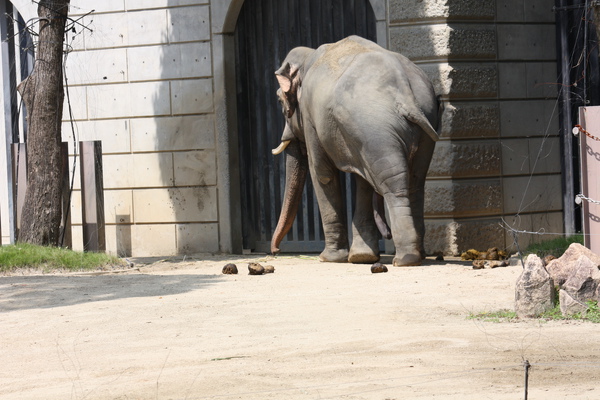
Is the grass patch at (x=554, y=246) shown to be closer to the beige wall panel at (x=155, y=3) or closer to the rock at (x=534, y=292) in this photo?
the rock at (x=534, y=292)

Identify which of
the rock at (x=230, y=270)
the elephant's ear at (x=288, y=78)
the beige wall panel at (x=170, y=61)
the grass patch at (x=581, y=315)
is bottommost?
the grass patch at (x=581, y=315)

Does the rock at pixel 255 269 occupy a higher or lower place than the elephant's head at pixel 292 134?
lower

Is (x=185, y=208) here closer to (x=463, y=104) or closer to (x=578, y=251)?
(x=463, y=104)

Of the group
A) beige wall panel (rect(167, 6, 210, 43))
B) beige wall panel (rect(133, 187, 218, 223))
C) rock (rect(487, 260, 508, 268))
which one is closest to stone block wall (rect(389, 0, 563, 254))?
rock (rect(487, 260, 508, 268))

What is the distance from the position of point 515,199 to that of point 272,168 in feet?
10.2

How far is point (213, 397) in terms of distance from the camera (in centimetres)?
468

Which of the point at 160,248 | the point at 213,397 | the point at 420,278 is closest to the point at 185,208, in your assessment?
the point at 160,248

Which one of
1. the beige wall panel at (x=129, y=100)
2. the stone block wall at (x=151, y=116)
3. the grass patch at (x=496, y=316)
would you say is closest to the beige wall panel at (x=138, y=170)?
the stone block wall at (x=151, y=116)

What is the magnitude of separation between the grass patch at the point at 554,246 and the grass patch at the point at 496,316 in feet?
12.1

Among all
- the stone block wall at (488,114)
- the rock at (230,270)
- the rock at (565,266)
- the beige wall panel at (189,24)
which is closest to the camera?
the rock at (565,266)

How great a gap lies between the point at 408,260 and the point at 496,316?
326 centimetres

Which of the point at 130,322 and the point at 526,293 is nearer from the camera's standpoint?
the point at 526,293

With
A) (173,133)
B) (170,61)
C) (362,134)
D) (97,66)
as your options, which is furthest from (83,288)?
(97,66)

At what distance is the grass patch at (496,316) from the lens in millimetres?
6293
